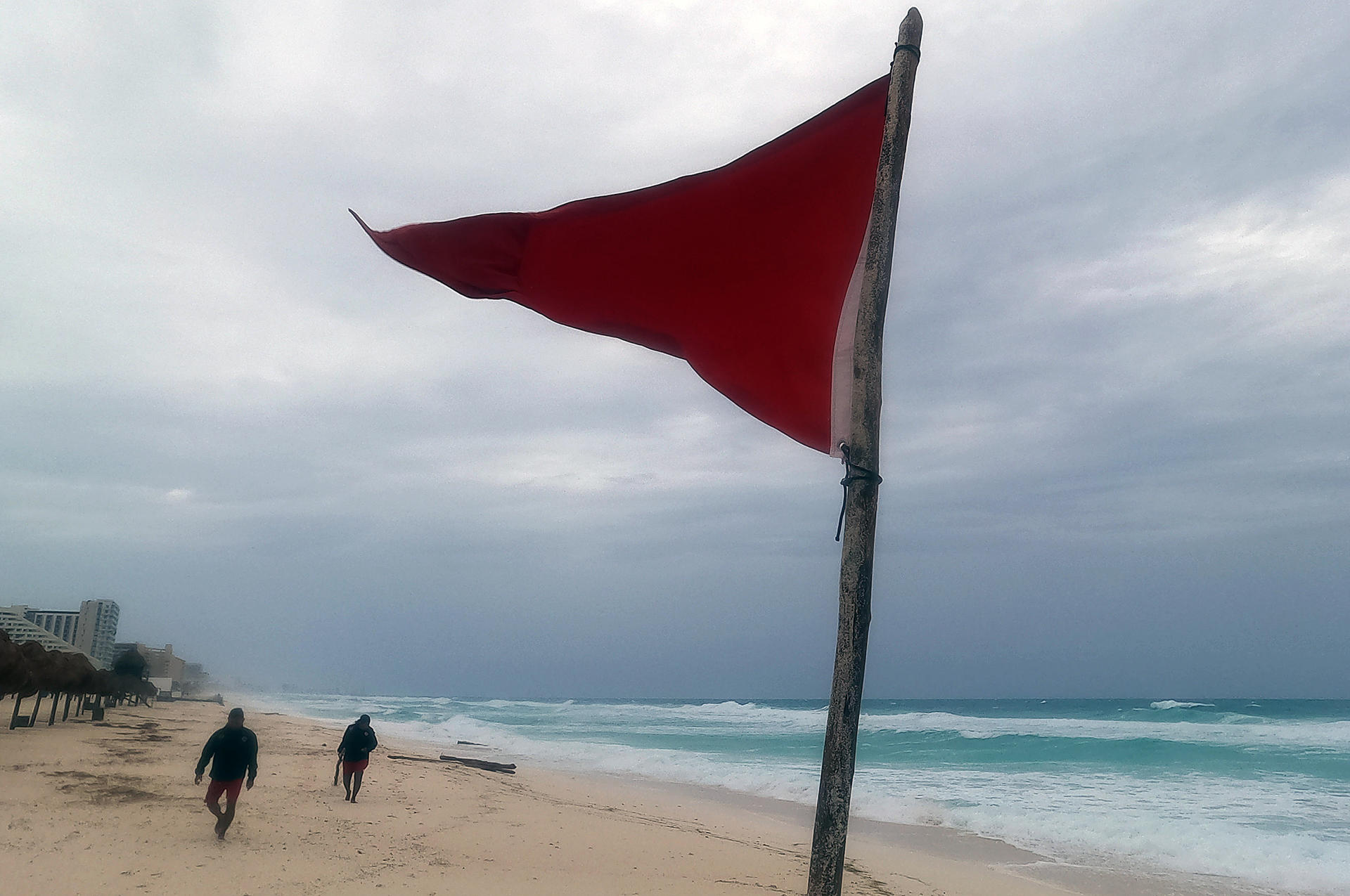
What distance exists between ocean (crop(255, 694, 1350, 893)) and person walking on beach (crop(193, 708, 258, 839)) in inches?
491

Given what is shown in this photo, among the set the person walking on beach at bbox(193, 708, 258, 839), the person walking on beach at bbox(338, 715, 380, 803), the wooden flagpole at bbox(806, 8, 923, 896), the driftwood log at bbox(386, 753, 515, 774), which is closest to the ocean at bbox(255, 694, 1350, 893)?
the driftwood log at bbox(386, 753, 515, 774)

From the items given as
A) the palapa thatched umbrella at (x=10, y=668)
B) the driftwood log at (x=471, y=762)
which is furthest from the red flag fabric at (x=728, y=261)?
the driftwood log at (x=471, y=762)

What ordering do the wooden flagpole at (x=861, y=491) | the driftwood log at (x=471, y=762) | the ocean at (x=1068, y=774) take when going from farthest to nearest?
the driftwood log at (x=471, y=762)
the ocean at (x=1068, y=774)
the wooden flagpole at (x=861, y=491)

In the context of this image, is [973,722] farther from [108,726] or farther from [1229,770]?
[108,726]

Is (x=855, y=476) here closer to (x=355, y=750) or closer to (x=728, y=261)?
(x=728, y=261)

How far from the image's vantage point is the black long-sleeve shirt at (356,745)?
13.6 meters

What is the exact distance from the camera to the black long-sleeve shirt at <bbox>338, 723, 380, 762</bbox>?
1355 centimetres

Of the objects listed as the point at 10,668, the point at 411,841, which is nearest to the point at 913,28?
the point at 411,841

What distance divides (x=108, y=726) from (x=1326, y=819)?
104ft

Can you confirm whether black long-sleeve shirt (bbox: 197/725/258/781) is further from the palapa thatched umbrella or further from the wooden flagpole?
the palapa thatched umbrella

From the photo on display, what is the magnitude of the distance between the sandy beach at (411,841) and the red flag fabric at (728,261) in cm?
768

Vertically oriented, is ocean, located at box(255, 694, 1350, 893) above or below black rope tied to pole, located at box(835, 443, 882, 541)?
below

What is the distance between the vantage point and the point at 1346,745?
1219 inches

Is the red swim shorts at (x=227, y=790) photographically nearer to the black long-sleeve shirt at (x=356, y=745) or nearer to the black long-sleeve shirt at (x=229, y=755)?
the black long-sleeve shirt at (x=229, y=755)
